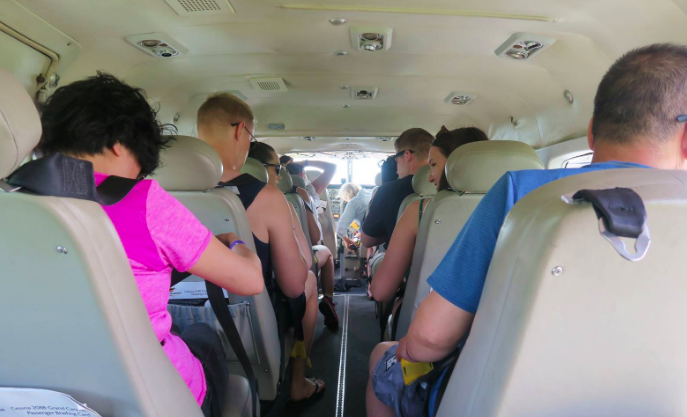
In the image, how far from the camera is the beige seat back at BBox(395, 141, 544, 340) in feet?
5.75

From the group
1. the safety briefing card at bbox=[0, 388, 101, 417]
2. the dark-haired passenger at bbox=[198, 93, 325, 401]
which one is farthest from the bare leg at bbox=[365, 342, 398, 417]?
the safety briefing card at bbox=[0, 388, 101, 417]

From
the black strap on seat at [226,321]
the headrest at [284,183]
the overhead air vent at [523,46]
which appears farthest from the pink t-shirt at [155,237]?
the headrest at [284,183]

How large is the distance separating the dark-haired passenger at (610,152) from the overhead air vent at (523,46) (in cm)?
206

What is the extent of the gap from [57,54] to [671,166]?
A: 3.36 metres

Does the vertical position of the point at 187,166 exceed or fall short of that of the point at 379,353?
it exceeds it

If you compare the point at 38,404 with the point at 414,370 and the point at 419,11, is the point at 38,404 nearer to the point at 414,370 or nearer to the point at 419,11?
the point at 414,370

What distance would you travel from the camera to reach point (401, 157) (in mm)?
3664

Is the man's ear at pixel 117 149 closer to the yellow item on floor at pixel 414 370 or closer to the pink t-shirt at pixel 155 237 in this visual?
the pink t-shirt at pixel 155 237

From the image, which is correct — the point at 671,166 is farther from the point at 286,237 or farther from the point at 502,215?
the point at 286,237

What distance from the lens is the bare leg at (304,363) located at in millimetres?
2652

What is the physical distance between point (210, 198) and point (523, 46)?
8.44 feet

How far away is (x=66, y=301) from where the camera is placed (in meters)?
0.77

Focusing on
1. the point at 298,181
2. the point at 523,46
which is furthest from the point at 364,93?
the point at 523,46

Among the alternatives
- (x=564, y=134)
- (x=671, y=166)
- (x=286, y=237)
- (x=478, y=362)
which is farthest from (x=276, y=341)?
(x=564, y=134)
